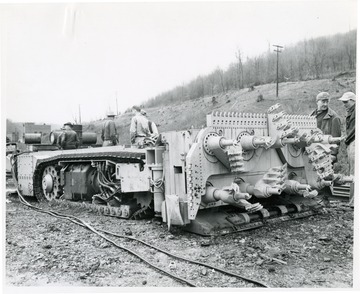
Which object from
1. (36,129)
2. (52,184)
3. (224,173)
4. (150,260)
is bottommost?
(150,260)

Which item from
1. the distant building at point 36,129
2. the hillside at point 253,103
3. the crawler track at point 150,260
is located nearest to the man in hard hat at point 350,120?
the hillside at point 253,103

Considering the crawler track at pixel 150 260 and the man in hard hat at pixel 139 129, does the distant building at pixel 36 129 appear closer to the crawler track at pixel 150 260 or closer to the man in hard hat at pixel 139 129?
the man in hard hat at pixel 139 129

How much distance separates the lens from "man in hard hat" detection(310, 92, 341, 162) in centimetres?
884

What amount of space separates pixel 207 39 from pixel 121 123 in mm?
22505

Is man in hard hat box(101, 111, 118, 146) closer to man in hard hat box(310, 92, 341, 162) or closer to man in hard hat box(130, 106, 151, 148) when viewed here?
man in hard hat box(130, 106, 151, 148)

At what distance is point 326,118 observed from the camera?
29.3 ft

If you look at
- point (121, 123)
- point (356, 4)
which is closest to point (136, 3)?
point (356, 4)

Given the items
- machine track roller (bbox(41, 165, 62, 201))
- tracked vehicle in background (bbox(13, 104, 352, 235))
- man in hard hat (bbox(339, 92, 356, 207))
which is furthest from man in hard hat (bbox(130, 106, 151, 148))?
man in hard hat (bbox(339, 92, 356, 207))

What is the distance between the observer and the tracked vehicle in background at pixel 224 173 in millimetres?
6520

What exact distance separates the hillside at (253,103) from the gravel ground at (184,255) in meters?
3.94

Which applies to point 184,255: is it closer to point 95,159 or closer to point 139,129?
point 139,129

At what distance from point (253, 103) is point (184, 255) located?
520 inches

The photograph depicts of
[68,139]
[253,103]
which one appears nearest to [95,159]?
[68,139]

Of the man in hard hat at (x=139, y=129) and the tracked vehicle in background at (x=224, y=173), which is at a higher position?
the man in hard hat at (x=139, y=129)
